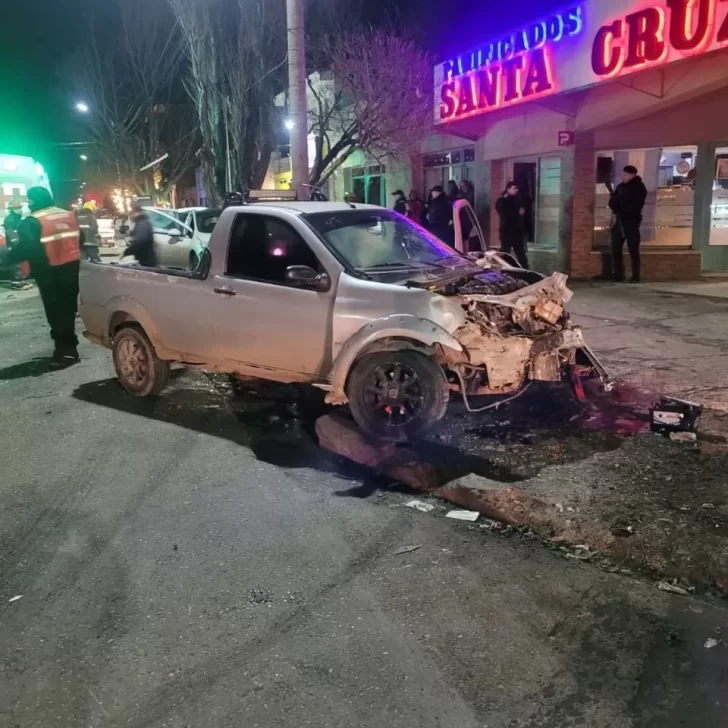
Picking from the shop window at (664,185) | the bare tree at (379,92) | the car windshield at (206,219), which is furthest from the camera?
the bare tree at (379,92)

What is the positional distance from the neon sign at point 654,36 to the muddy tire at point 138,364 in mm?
8291

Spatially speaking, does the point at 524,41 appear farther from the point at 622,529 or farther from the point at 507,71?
the point at 622,529

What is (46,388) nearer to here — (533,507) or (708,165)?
(533,507)

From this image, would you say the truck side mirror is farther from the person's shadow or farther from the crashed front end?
the person's shadow

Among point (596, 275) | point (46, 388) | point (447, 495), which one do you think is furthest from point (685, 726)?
point (596, 275)

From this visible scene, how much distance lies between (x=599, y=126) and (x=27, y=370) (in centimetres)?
1098

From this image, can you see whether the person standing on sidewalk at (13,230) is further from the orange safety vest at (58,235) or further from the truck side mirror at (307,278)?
the truck side mirror at (307,278)

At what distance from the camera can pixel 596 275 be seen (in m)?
15.2

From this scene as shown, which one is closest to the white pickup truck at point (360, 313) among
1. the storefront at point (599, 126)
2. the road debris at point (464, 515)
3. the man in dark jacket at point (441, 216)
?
the road debris at point (464, 515)

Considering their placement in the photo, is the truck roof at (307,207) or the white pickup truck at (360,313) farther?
the truck roof at (307,207)

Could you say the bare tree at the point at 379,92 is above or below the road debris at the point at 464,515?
above

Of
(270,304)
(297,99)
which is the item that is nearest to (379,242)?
(270,304)

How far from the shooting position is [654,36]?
1085cm

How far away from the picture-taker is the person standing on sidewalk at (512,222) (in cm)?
1434
